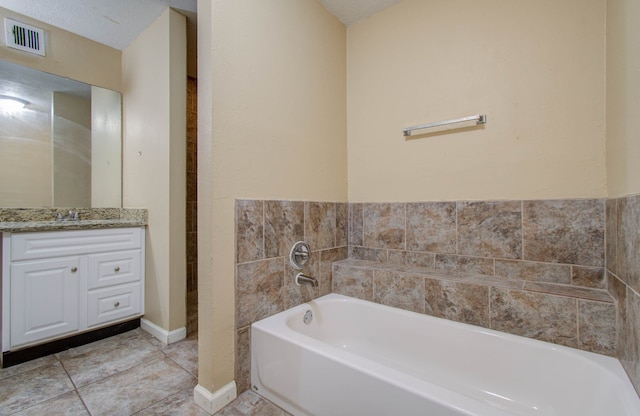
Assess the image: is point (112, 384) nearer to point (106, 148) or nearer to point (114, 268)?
point (114, 268)

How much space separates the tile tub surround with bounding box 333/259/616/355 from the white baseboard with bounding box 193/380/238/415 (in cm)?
86

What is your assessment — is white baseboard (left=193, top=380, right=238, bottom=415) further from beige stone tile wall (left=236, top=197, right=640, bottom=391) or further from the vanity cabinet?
the vanity cabinet

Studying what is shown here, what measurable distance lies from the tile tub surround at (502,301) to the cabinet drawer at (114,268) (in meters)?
1.65

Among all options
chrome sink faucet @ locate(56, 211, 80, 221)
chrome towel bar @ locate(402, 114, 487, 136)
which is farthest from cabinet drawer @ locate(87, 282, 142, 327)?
chrome towel bar @ locate(402, 114, 487, 136)

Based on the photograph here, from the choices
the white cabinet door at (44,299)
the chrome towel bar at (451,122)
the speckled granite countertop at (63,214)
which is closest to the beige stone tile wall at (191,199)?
the speckled granite countertop at (63,214)

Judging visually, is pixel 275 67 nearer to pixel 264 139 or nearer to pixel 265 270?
pixel 264 139

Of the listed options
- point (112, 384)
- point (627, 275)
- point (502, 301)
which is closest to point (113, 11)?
point (112, 384)

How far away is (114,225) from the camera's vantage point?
75.3 inches

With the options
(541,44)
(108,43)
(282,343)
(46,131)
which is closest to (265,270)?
(282,343)

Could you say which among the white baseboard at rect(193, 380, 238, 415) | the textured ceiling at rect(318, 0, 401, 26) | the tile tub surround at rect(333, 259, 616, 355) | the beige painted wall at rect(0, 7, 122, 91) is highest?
the textured ceiling at rect(318, 0, 401, 26)

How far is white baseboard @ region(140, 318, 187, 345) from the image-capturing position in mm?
1844

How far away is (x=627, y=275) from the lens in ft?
2.97

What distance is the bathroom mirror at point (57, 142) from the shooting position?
6.11ft

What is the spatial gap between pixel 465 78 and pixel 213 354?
6.45ft
